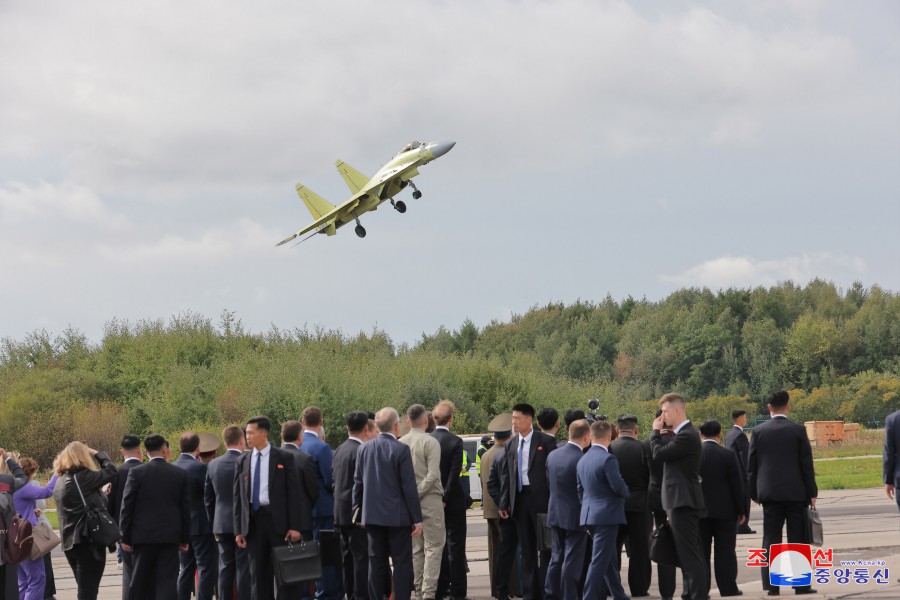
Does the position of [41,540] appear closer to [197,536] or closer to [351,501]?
[197,536]

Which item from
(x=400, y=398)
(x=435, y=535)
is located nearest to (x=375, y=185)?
(x=400, y=398)

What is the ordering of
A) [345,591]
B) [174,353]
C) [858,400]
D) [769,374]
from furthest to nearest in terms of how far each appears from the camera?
[769,374] < [858,400] < [174,353] < [345,591]

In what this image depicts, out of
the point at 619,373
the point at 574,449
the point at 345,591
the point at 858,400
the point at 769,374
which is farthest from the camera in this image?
the point at 619,373

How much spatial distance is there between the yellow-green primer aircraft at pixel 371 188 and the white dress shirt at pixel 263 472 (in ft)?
113

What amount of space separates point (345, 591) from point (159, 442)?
288 cm

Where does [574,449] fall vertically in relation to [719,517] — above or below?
above

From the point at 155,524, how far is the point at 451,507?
3159 millimetres

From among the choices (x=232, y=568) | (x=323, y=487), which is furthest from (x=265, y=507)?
(x=323, y=487)

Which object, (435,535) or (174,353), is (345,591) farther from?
(174,353)

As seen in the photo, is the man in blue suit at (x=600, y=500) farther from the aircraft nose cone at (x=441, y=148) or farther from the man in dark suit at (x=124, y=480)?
the aircraft nose cone at (x=441, y=148)

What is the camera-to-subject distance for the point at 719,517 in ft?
37.6

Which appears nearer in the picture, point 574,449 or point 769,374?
point 574,449

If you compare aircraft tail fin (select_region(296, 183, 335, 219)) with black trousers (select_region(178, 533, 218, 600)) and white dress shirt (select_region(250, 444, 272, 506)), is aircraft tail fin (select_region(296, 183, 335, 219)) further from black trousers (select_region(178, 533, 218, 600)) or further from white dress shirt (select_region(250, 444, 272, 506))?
white dress shirt (select_region(250, 444, 272, 506))

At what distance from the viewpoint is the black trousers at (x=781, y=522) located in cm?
1136
